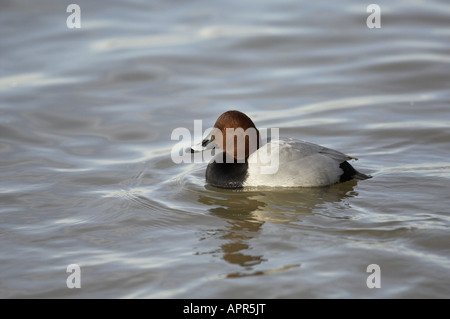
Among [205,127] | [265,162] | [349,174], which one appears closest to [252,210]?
[265,162]

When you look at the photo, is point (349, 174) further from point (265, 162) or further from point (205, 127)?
point (205, 127)

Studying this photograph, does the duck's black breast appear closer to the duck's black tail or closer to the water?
the water

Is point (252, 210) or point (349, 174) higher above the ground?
point (349, 174)

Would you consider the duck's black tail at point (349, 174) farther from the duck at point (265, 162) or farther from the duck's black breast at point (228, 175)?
the duck's black breast at point (228, 175)

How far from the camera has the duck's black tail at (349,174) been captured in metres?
6.86

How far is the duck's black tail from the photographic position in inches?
270

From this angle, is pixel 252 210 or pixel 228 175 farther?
pixel 228 175

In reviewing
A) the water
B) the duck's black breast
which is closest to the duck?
the duck's black breast

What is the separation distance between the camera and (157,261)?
17.5ft

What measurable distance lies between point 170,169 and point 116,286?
268cm

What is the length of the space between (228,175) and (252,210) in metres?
0.68

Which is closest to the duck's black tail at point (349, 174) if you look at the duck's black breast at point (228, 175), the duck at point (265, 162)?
the duck at point (265, 162)

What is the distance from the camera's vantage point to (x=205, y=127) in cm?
859
